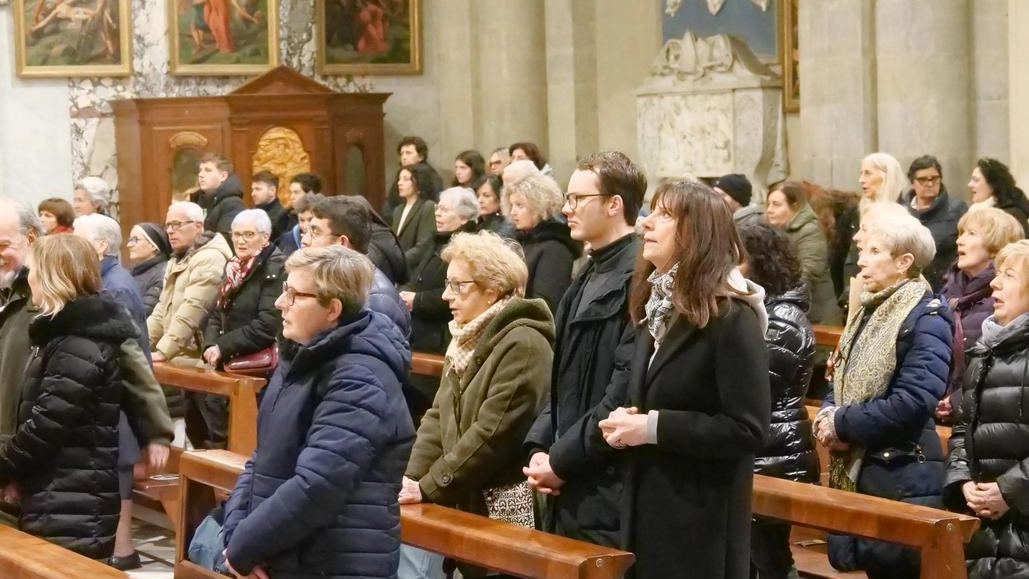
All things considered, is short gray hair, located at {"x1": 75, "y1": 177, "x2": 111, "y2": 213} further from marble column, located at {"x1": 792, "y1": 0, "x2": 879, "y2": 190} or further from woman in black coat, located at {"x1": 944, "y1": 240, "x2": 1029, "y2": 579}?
woman in black coat, located at {"x1": 944, "y1": 240, "x2": 1029, "y2": 579}

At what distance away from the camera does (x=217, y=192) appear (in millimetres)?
Answer: 11766

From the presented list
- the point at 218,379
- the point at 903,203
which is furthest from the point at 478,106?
the point at 218,379

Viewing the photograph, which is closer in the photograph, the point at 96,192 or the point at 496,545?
the point at 496,545

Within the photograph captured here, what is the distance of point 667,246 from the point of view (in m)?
4.46

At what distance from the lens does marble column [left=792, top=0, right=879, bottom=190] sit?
11766 mm

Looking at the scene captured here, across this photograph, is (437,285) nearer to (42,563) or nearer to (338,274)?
(42,563)

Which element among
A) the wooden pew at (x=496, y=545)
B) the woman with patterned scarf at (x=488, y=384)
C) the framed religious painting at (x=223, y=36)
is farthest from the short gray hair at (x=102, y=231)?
the framed religious painting at (x=223, y=36)

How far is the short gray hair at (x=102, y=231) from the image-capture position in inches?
317

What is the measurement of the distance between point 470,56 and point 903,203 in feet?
23.9

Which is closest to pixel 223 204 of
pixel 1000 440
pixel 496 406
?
pixel 496 406

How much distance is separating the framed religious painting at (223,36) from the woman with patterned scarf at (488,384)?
35.1 ft

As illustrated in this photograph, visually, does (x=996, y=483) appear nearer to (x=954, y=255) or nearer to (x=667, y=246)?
(x=667, y=246)

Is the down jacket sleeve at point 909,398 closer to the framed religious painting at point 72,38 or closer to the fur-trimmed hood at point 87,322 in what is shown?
the fur-trimmed hood at point 87,322

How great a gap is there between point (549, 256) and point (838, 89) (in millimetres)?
4722
